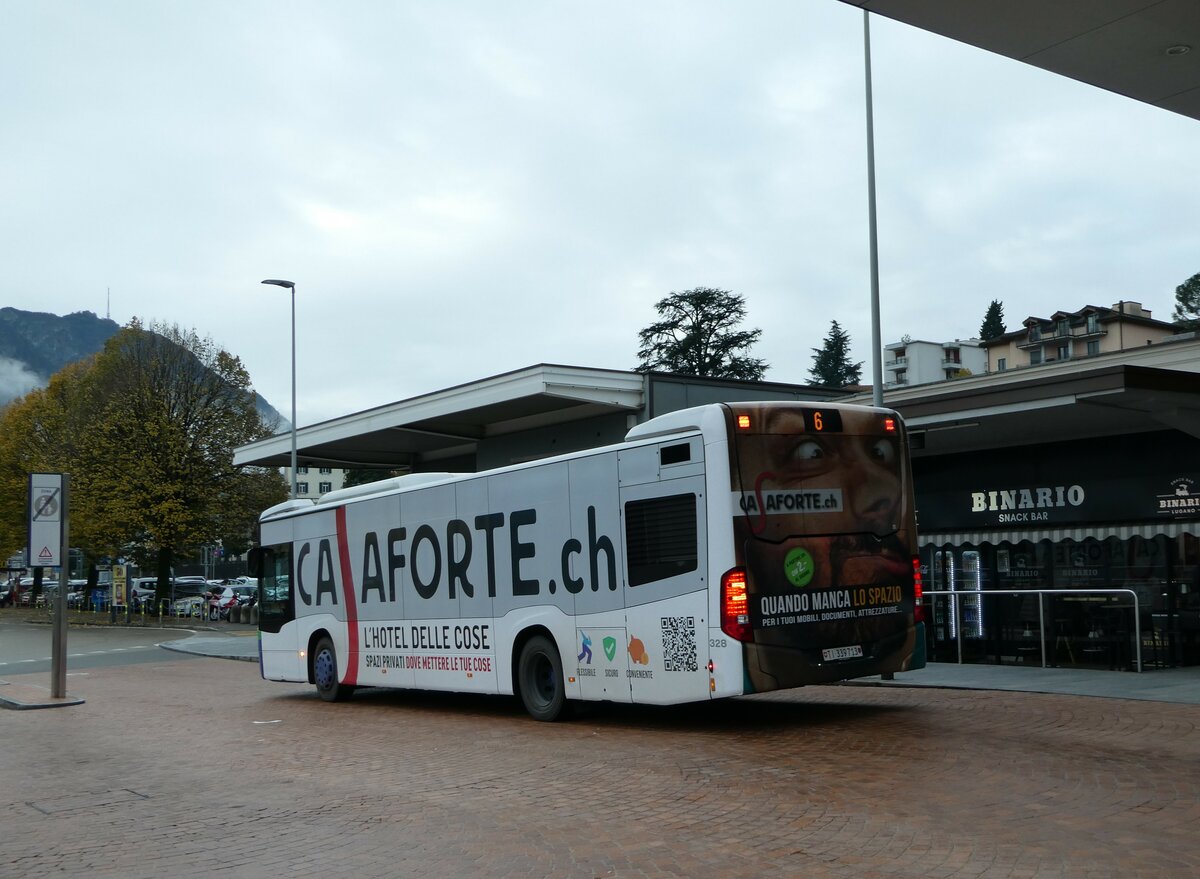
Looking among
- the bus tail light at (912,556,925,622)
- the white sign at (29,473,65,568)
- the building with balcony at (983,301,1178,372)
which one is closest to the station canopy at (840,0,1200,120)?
the bus tail light at (912,556,925,622)

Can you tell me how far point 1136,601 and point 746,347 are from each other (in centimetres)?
5671

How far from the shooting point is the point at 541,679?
14.4 metres

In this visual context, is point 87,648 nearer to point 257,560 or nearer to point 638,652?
point 257,560

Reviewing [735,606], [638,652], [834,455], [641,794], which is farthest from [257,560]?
[641,794]

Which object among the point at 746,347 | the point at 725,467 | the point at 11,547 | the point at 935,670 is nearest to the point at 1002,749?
the point at 725,467

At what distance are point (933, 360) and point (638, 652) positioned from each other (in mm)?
97165

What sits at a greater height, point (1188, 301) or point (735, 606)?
point (1188, 301)

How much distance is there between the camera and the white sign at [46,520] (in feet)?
63.8

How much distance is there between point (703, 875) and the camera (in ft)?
21.4

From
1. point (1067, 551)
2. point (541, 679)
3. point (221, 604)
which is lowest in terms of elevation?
point (221, 604)

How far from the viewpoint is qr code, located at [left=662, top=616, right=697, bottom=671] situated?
12.0m

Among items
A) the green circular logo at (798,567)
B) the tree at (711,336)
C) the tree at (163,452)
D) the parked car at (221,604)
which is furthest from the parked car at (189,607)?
the green circular logo at (798,567)

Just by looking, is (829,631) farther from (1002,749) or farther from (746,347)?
(746,347)

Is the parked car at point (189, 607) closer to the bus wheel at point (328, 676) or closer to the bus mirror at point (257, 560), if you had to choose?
the bus mirror at point (257, 560)
